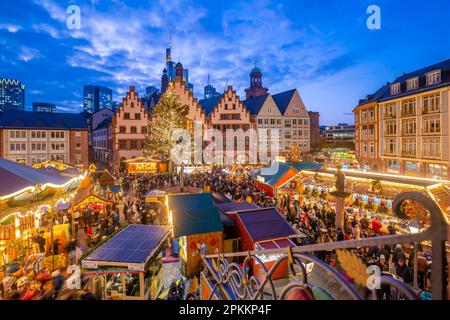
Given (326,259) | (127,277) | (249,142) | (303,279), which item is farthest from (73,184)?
(249,142)

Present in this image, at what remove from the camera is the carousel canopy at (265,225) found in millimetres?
11445

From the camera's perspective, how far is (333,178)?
739 inches

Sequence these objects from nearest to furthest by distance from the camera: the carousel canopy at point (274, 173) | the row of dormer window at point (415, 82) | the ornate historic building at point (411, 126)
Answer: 1. the carousel canopy at point (274, 173)
2. the ornate historic building at point (411, 126)
3. the row of dormer window at point (415, 82)

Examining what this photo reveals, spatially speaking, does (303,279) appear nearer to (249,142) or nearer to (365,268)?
(365,268)

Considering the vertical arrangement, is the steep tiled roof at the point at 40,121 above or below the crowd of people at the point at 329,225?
above

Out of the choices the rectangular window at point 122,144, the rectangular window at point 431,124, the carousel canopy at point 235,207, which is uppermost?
the rectangular window at point 431,124

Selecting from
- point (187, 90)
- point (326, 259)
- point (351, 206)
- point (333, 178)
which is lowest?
point (326, 259)

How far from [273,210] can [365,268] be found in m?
11.5

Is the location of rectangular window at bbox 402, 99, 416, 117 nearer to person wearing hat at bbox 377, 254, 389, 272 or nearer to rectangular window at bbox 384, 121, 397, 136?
rectangular window at bbox 384, 121, 397, 136

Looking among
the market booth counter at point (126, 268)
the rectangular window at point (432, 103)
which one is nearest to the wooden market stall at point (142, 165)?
the market booth counter at point (126, 268)

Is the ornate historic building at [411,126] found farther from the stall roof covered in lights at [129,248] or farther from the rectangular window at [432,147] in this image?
the stall roof covered in lights at [129,248]

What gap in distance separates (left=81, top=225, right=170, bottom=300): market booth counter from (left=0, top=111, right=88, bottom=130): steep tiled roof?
46.9 m

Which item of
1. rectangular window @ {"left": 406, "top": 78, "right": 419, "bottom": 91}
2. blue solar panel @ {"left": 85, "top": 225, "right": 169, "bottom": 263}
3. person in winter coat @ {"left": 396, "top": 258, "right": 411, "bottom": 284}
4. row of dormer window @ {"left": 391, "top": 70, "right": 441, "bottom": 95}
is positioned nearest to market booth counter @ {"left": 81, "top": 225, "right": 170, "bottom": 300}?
blue solar panel @ {"left": 85, "top": 225, "right": 169, "bottom": 263}

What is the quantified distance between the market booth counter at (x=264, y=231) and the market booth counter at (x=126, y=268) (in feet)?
12.2
